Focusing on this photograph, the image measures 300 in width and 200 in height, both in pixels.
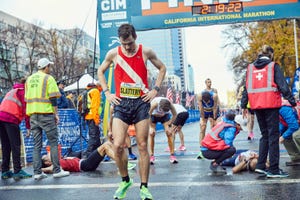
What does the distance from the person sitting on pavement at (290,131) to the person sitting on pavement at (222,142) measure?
92 centimetres

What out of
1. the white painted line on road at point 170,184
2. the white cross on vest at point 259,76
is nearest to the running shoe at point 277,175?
the white painted line on road at point 170,184

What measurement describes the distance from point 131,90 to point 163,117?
4.58m

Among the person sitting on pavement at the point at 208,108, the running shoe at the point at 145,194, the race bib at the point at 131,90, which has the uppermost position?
the race bib at the point at 131,90

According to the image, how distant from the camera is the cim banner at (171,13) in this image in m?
13.8

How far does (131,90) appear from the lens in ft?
17.9

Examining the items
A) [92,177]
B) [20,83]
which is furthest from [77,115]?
[92,177]

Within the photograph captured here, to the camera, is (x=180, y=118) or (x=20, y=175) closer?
(x=20, y=175)

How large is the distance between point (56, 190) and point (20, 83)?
2.87 metres

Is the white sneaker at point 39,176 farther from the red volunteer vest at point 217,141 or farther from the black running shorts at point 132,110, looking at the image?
the red volunteer vest at point 217,141

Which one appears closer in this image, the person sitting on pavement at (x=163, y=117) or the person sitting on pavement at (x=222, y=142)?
the person sitting on pavement at (x=222, y=142)

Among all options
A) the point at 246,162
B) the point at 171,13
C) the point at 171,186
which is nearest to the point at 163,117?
the point at 246,162

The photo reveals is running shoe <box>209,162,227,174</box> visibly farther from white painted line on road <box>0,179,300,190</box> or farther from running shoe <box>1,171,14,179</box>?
running shoe <box>1,171,14,179</box>

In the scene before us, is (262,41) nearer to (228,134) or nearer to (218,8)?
(218,8)

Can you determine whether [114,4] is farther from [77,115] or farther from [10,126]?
[10,126]
